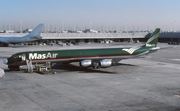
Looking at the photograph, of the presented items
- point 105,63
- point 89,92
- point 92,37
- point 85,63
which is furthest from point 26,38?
point 89,92

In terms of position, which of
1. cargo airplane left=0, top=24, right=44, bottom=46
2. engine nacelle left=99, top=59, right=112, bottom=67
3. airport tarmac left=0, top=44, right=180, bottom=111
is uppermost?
cargo airplane left=0, top=24, right=44, bottom=46

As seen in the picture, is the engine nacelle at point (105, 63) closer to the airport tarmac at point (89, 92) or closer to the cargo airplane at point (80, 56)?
the cargo airplane at point (80, 56)

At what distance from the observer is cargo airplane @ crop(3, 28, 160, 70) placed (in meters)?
43.2

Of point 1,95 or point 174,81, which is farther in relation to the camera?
point 174,81

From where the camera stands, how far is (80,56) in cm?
4591

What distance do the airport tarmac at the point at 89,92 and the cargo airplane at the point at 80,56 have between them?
240cm

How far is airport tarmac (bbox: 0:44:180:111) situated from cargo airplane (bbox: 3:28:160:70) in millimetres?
2400

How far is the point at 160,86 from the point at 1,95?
18215 millimetres

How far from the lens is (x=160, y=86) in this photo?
3172 cm

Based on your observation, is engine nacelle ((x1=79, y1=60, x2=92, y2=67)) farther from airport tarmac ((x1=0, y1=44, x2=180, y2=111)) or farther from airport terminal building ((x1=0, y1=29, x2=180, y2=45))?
airport terminal building ((x1=0, y1=29, x2=180, y2=45))

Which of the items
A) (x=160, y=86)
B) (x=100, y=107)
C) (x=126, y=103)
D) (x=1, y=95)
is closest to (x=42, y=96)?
(x=1, y=95)

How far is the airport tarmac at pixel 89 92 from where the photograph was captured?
2267cm

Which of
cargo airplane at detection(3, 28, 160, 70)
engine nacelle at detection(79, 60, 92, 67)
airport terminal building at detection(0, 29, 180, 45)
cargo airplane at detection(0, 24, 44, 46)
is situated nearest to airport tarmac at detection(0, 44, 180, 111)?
engine nacelle at detection(79, 60, 92, 67)

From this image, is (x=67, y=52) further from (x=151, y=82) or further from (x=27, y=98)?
(x=27, y=98)
